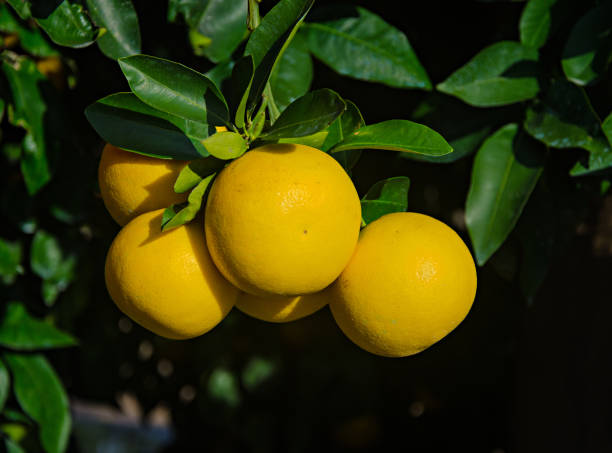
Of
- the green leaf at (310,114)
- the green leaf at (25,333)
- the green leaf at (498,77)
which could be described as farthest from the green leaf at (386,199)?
the green leaf at (25,333)

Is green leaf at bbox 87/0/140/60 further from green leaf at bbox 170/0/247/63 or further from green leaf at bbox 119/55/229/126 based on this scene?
green leaf at bbox 119/55/229/126

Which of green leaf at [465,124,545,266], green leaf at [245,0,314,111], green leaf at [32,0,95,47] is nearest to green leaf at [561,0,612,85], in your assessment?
green leaf at [465,124,545,266]

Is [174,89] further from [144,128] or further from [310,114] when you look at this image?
[310,114]

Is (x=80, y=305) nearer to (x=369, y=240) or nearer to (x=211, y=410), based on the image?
(x=211, y=410)

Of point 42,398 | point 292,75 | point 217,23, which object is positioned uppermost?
point 217,23

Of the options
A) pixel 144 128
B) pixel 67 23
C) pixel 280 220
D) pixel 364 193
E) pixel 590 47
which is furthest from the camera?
pixel 364 193

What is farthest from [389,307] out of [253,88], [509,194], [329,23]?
[329,23]

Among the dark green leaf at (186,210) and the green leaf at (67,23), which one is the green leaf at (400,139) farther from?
the green leaf at (67,23)

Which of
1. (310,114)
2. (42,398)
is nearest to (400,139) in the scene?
(310,114)
